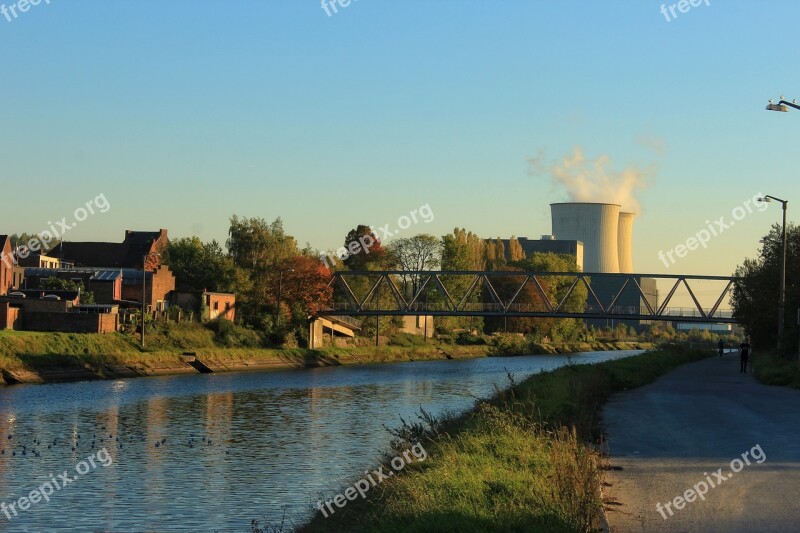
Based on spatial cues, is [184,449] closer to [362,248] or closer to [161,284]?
[161,284]

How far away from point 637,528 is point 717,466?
6.21m

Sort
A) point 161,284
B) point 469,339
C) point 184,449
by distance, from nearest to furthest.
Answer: point 184,449
point 161,284
point 469,339

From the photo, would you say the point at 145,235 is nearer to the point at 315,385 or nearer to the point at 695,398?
the point at 315,385

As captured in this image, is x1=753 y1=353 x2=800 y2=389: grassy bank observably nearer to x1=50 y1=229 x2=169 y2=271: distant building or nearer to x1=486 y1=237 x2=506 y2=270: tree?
x1=50 y1=229 x2=169 y2=271: distant building

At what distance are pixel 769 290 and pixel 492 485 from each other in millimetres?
56773

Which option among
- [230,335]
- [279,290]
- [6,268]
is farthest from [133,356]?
[279,290]

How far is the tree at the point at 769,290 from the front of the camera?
65375 millimetres

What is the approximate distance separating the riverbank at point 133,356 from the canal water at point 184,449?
3.63m

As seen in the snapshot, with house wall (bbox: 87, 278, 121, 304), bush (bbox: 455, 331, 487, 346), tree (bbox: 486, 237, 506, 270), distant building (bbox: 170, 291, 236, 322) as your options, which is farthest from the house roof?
tree (bbox: 486, 237, 506, 270)

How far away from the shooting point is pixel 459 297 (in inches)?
5177

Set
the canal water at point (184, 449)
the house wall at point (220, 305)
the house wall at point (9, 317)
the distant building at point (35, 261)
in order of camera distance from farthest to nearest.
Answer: the distant building at point (35, 261)
the house wall at point (220, 305)
the house wall at point (9, 317)
the canal water at point (184, 449)

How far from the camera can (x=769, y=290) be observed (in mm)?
68625

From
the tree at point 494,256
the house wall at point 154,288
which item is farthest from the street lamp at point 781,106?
the tree at point 494,256

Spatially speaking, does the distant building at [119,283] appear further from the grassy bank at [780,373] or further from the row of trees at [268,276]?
the grassy bank at [780,373]
